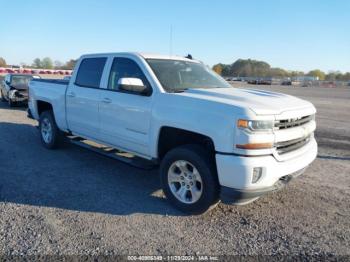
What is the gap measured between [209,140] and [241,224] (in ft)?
3.59

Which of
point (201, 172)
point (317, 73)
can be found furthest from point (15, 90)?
point (317, 73)

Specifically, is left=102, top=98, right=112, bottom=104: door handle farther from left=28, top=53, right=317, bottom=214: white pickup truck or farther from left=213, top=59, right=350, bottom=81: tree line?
left=213, top=59, right=350, bottom=81: tree line

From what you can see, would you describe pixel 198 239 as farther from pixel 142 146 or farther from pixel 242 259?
pixel 142 146

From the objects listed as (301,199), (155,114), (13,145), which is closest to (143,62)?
(155,114)

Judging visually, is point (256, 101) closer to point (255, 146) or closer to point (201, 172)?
point (255, 146)

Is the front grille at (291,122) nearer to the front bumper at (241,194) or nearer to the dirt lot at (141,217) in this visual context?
the front bumper at (241,194)

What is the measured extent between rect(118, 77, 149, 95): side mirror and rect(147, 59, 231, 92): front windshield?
0.27 m

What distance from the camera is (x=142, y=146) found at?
193 inches

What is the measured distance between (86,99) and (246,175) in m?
3.41

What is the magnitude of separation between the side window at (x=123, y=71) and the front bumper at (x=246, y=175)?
73.6 inches

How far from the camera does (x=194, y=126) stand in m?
4.08

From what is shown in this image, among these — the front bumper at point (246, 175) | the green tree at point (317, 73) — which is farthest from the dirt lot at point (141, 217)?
the green tree at point (317, 73)

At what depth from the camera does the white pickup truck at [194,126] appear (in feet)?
12.3

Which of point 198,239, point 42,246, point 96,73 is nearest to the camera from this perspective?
point 42,246
